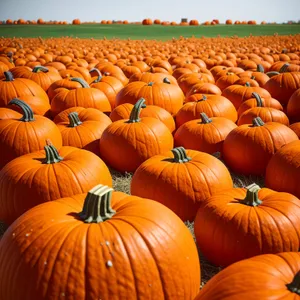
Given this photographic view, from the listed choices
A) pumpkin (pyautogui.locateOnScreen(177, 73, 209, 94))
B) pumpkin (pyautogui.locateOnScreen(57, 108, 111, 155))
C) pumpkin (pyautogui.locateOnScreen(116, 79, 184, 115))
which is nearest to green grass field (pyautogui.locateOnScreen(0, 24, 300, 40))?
pumpkin (pyautogui.locateOnScreen(177, 73, 209, 94))

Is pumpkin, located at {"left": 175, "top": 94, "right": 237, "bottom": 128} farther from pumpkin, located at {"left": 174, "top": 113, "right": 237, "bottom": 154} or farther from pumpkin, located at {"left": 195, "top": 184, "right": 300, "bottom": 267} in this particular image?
pumpkin, located at {"left": 195, "top": 184, "right": 300, "bottom": 267}

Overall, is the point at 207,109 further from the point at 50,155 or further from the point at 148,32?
the point at 148,32

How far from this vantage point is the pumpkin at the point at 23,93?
6152 millimetres

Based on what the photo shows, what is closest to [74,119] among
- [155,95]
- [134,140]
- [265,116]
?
[134,140]

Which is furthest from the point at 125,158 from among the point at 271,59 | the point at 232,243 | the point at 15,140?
the point at 271,59

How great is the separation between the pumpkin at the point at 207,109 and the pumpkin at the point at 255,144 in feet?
3.45

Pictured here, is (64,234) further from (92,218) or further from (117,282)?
(117,282)

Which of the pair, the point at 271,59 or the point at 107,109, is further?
the point at 271,59

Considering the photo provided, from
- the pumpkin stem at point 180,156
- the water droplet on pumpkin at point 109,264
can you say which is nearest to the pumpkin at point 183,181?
the pumpkin stem at point 180,156

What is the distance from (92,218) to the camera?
6.56 feet

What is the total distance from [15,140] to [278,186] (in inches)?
124

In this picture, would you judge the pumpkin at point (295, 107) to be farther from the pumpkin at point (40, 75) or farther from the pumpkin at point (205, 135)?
Answer: the pumpkin at point (40, 75)

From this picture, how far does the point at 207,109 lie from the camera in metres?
5.62

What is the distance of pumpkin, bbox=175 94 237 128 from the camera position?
560 centimetres
